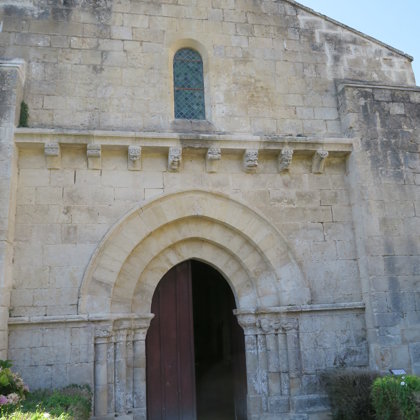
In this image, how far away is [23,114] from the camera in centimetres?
678

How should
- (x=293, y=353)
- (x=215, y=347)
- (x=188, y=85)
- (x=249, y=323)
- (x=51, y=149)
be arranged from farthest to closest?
(x=215, y=347) < (x=188, y=85) < (x=249, y=323) < (x=293, y=353) < (x=51, y=149)

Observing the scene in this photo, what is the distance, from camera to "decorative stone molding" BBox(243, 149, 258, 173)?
23.4 ft

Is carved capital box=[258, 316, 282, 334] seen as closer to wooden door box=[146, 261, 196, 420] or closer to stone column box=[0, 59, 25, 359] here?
wooden door box=[146, 261, 196, 420]

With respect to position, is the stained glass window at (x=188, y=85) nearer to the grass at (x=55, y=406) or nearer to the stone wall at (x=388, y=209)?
the stone wall at (x=388, y=209)

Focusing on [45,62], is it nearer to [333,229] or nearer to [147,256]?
[147,256]

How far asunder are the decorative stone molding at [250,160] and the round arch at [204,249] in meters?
0.57

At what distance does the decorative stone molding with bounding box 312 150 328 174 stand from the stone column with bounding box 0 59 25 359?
4370 mm

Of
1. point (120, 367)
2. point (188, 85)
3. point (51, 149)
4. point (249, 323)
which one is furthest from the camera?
point (188, 85)

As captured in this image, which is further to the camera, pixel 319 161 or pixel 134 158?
pixel 319 161

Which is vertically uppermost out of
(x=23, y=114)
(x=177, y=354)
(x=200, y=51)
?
(x=200, y=51)

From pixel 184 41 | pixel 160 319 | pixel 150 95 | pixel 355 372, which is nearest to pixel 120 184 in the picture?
pixel 150 95

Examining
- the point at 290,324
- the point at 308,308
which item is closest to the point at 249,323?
the point at 290,324

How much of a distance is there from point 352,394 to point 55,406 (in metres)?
3.71

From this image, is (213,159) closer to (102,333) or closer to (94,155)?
(94,155)
